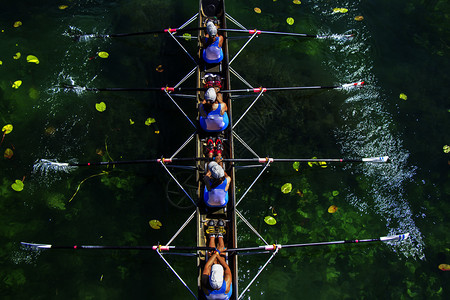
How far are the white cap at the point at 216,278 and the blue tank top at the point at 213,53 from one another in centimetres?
482

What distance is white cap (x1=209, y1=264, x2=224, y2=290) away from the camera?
4953 mm

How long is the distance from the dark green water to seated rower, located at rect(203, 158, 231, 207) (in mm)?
1148

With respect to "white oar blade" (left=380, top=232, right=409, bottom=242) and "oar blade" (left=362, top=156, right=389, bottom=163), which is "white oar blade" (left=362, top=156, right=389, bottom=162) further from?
"white oar blade" (left=380, top=232, right=409, bottom=242)

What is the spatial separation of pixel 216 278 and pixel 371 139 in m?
5.49

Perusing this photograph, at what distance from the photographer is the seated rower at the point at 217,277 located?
4.99 m

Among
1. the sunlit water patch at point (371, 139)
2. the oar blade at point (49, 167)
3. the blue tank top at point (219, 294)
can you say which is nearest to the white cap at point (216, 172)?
the blue tank top at point (219, 294)

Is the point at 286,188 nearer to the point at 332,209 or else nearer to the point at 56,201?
the point at 332,209

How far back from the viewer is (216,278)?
16.3 feet

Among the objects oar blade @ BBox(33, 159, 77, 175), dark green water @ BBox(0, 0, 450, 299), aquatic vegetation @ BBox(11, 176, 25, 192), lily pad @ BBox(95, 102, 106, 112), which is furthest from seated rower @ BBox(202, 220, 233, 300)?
aquatic vegetation @ BBox(11, 176, 25, 192)

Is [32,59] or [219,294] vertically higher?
[32,59]

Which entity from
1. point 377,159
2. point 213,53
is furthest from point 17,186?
point 377,159

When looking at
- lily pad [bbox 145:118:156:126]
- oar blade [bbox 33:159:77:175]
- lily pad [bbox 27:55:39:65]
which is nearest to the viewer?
oar blade [bbox 33:159:77:175]

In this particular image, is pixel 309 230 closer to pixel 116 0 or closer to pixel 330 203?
pixel 330 203

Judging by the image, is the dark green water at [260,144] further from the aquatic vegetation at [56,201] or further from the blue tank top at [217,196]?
the blue tank top at [217,196]
